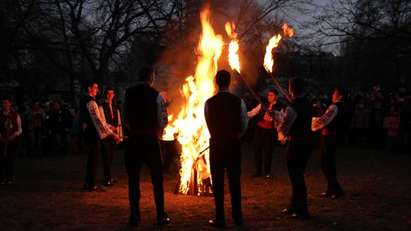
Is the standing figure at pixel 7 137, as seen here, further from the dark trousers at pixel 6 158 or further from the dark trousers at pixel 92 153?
the dark trousers at pixel 92 153

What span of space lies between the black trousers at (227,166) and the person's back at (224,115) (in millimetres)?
124

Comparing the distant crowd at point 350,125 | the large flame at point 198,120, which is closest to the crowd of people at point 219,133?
the large flame at point 198,120

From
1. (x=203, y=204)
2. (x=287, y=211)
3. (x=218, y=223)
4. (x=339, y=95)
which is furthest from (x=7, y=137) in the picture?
(x=339, y=95)

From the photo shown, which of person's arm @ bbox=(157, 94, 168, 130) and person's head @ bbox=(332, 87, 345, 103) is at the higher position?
person's head @ bbox=(332, 87, 345, 103)

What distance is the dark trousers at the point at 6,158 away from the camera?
1105 cm

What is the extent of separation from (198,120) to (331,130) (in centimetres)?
252

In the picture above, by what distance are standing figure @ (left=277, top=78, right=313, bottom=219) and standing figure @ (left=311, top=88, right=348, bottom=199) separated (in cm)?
128

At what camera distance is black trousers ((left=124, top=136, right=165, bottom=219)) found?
722 centimetres

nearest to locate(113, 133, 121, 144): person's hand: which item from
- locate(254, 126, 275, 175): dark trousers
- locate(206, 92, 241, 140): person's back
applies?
locate(254, 126, 275, 175): dark trousers

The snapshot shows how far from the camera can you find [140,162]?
731 cm

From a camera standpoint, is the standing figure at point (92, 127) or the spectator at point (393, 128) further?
the spectator at point (393, 128)

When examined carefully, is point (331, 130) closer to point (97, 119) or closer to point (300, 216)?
point (300, 216)

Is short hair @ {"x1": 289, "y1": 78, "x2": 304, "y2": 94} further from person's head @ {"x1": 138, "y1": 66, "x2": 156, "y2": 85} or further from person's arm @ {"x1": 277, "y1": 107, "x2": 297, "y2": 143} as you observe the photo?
person's head @ {"x1": 138, "y1": 66, "x2": 156, "y2": 85}

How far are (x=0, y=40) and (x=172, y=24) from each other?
6411 mm
